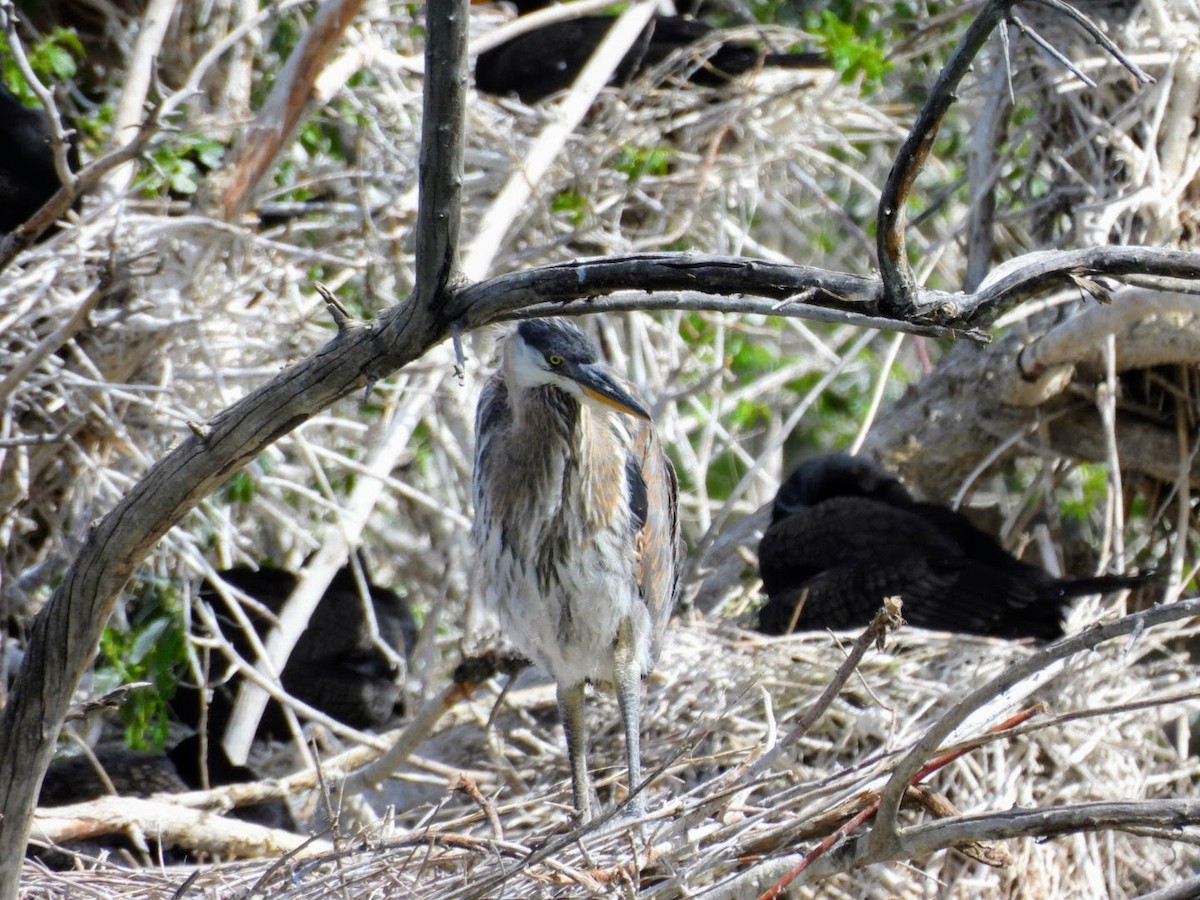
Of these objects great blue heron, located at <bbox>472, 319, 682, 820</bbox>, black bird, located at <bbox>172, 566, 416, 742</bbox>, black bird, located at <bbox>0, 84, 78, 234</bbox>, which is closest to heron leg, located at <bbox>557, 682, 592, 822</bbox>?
great blue heron, located at <bbox>472, 319, 682, 820</bbox>

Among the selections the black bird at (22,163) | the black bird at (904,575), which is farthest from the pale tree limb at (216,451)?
the black bird at (904,575)

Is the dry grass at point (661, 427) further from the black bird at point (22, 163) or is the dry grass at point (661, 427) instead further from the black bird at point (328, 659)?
the black bird at point (22, 163)

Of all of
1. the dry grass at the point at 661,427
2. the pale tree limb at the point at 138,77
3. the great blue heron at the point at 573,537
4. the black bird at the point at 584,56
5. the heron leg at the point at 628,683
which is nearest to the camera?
the dry grass at the point at 661,427

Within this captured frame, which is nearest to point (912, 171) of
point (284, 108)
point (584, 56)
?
point (284, 108)

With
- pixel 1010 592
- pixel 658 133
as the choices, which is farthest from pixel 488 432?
pixel 658 133

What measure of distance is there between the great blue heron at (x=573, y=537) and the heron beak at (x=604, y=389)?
0.71 feet

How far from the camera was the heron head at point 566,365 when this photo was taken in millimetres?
3559

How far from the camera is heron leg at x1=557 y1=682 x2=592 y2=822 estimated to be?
428cm

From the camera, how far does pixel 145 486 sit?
2.68m

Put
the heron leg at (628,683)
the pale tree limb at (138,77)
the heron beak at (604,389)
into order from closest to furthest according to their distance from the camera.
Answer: the heron beak at (604,389) → the heron leg at (628,683) → the pale tree limb at (138,77)

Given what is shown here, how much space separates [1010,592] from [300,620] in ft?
8.50

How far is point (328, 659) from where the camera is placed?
5992 mm

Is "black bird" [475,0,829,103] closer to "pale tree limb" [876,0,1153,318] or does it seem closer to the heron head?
the heron head

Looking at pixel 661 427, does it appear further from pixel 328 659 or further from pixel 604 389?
pixel 604 389
